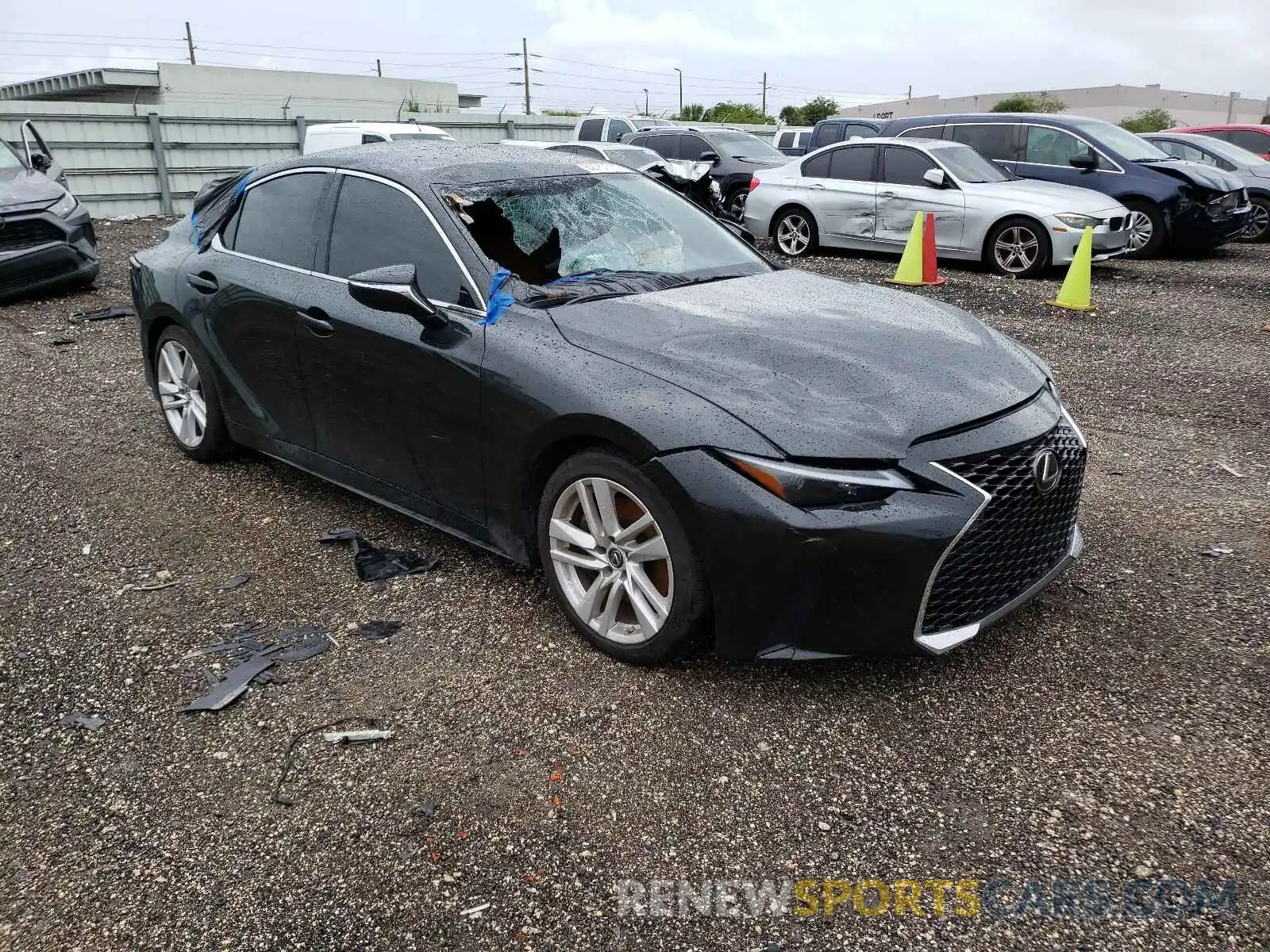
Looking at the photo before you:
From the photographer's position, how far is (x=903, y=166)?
39.7 feet

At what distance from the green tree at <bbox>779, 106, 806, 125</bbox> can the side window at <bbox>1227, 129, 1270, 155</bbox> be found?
45.8 meters

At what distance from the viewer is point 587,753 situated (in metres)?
2.99

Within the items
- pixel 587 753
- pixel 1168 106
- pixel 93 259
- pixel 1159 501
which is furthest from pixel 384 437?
pixel 1168 106

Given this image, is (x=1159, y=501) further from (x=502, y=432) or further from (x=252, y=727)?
(x=252, y=727)

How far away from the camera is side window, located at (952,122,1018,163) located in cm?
1330

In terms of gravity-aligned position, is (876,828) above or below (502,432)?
below

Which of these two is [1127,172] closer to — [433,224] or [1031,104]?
[433,224]

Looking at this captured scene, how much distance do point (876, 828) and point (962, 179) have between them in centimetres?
1063

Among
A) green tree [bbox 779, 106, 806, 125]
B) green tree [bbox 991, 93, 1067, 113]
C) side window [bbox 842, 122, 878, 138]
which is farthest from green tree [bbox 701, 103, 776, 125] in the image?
side window [bbox 842, 122, 878, 138]

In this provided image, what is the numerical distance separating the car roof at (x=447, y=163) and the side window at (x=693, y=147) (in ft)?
42.5

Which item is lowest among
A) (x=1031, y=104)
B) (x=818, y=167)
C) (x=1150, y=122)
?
(x=818, y=167)

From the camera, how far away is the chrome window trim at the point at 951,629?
9.53 ft

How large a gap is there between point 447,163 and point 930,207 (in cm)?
885

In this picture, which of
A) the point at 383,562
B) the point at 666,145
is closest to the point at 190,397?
the point at 383,562
